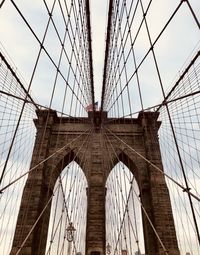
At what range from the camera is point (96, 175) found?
493 inches

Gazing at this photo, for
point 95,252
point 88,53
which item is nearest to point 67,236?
point 95,252

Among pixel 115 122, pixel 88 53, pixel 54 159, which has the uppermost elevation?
pixel 88 53

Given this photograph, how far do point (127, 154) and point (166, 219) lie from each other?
160 inches

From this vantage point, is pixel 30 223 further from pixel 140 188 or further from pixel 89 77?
pixel 89 77

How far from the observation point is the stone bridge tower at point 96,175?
10873 millimetres

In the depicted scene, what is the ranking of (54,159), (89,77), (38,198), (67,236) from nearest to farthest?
(67,236) → (38,198) → (54,159) → (89,77)

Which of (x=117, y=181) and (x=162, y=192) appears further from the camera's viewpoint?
(x=117, y=181)

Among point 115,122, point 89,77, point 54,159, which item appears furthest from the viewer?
point 89,77

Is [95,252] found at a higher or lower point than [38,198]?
lower

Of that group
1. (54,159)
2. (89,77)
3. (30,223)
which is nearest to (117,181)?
(54,159)

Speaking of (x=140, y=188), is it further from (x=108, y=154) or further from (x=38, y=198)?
(x=38, y=198)

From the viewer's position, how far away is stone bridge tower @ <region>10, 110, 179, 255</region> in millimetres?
10873

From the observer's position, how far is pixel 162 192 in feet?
39.4

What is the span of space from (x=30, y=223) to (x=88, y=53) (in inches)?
374
